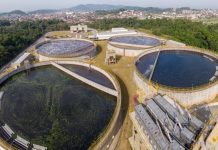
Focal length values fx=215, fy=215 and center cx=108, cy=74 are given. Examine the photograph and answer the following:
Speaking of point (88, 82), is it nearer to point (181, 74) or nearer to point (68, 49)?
point (181, 74)

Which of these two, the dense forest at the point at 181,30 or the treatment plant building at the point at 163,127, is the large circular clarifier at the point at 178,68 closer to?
the treatment plant building at the point at 163,127

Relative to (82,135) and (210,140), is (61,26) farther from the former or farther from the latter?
(210,140)

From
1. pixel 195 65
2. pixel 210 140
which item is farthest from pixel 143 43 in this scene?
pixel 210 140

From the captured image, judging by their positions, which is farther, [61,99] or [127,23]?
[127,23]

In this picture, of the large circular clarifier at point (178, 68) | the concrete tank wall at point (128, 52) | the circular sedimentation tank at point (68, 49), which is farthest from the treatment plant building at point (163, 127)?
the circular sedimentation tank at point (68, 49)

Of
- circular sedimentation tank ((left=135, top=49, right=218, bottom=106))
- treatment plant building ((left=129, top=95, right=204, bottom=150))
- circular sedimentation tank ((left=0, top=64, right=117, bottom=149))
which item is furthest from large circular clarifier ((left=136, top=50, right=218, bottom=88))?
treatment plant building ((left=129, top=95, right=204, bottom=150))

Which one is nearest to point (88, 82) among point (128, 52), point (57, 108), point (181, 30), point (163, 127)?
point (57, 108)
